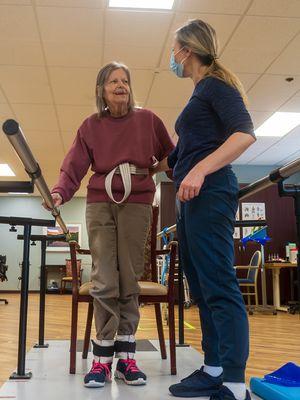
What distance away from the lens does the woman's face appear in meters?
1.67

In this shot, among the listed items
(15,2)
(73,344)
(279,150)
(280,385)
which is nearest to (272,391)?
(280,385)

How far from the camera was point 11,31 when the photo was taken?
3.58m

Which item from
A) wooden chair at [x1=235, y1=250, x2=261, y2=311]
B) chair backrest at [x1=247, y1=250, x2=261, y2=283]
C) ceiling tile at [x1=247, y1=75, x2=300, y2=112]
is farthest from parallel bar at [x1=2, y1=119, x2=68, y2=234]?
chair backrest at [x1=247, y1=250, x2=261, y2=283]

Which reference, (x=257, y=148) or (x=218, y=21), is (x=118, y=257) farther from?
(x=257, y=148)

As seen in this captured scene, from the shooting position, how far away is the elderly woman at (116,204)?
1568 mm

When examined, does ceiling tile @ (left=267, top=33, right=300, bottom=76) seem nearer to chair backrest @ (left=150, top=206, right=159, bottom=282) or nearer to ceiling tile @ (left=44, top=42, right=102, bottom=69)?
ceiling tile @ (left=44, top=42, right=102, bottom=69)

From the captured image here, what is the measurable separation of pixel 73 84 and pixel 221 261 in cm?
380

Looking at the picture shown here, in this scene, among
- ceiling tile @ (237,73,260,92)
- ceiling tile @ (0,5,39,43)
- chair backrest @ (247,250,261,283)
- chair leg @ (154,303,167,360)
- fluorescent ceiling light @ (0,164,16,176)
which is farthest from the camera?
fluorescent ceiling light @ (0,164,16,176)

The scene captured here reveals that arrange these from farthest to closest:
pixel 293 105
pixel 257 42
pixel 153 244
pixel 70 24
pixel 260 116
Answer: pixel 260 116 → pixel 293 105 → pixel 257 42 → pixel 70 24 → pixel 153 244

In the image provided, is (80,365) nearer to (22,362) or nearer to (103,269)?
(22,362)

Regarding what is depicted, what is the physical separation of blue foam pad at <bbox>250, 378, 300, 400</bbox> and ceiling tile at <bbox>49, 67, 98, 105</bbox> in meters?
3.56

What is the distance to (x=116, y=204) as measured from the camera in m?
1.62

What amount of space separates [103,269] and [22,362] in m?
0.47

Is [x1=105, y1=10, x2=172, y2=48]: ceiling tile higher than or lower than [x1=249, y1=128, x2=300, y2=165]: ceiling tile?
higher
